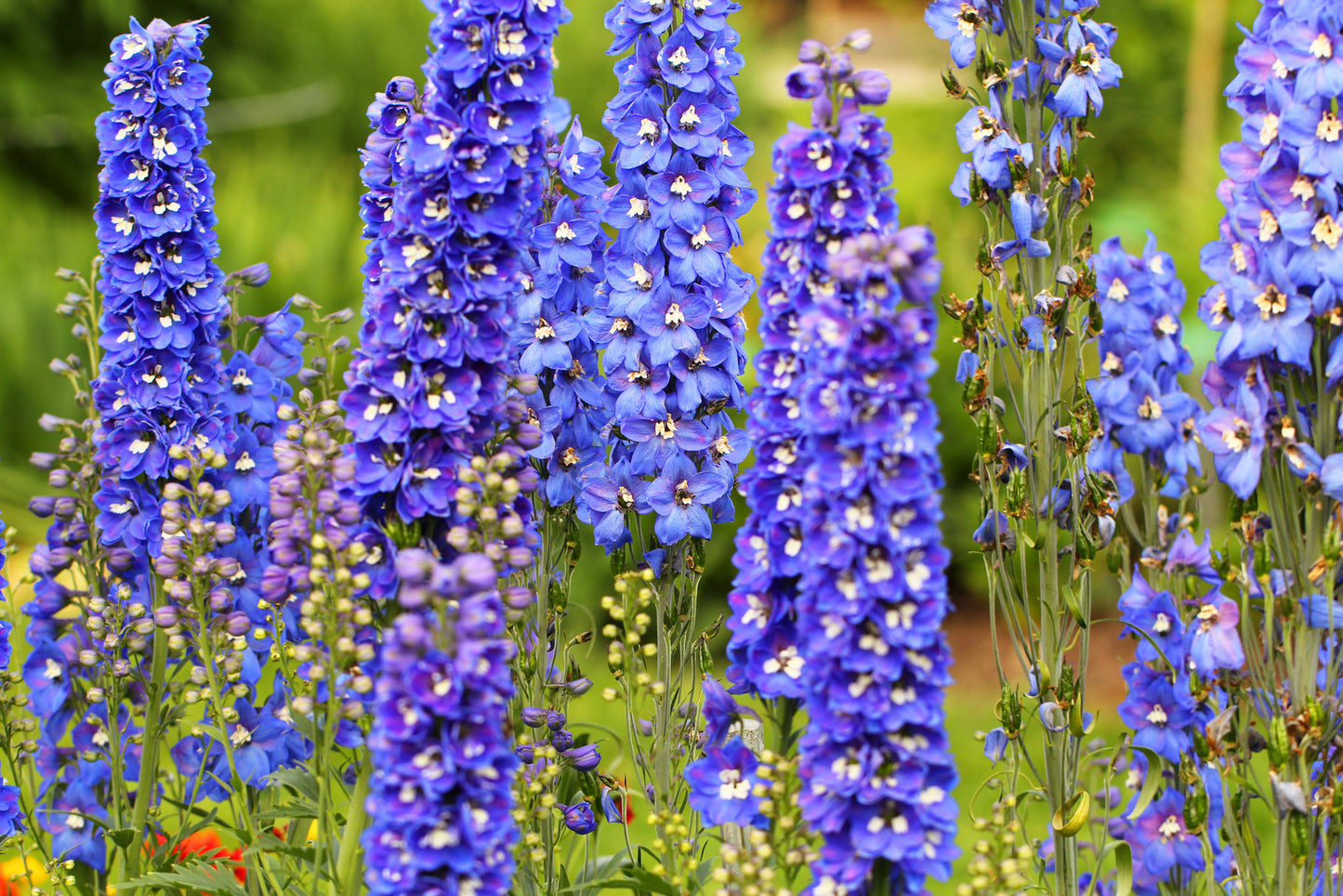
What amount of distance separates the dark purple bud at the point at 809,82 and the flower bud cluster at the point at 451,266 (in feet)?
1.36

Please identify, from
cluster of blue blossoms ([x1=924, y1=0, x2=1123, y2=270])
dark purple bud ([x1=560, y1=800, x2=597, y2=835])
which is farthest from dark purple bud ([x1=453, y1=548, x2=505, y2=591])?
cluster of blue blossoms ([x1=924, y1=0, x2=1123, y2=270])

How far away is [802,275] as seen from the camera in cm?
188

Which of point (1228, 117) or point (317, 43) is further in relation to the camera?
point (317, 43)

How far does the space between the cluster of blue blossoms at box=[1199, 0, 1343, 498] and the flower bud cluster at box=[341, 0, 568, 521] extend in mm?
1202

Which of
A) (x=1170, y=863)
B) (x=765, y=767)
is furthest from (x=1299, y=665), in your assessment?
(x=765, y=767)

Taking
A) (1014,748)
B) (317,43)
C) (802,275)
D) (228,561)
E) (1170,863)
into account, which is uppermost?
(317,43)

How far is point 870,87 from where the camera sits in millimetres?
1917

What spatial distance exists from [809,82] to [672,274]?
0.69 meters

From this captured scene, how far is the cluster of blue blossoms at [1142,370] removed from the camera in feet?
8.30

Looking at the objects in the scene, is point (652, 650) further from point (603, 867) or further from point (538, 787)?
point (603, 867)

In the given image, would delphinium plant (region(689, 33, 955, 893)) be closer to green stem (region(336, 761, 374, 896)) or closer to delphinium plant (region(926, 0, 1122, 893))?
green stem (region(336, 761, 374, 896))

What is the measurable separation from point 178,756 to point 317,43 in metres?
8.74

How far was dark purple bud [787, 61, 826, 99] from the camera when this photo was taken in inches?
75.7

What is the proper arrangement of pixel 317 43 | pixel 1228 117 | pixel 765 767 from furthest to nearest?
pixel 317 43, pixel 1228 117, pixel 765 767
